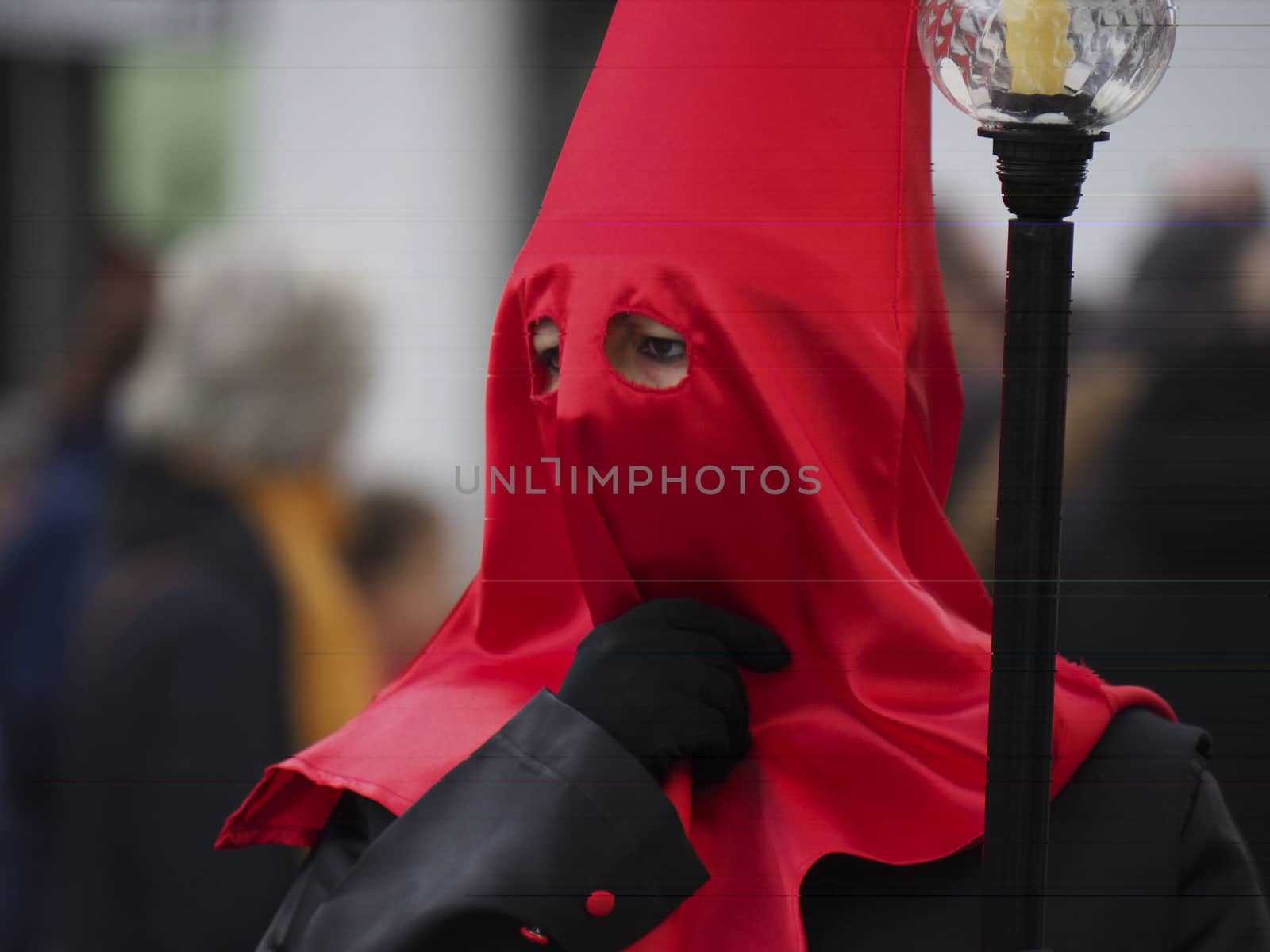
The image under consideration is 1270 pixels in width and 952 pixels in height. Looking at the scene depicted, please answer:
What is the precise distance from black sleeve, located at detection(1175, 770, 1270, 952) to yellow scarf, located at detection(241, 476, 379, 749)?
66cm

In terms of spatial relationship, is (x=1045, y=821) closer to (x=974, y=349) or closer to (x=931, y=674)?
(x=931, y=674)

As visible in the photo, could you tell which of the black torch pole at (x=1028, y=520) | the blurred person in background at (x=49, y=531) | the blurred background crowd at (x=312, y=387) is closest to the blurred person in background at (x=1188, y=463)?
the blurred background crowd at (x=312, y=387)

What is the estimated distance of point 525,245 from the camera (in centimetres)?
111

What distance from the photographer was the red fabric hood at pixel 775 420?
105cm

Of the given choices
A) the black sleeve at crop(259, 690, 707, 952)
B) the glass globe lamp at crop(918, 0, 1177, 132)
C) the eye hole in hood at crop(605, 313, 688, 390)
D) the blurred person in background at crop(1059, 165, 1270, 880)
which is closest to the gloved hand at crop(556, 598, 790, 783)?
the black sleeve at crop(259, 690, 707, 952)

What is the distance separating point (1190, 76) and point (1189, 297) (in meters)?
0.17

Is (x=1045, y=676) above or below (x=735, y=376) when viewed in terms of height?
below

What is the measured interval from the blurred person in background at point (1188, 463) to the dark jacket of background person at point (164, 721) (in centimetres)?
66

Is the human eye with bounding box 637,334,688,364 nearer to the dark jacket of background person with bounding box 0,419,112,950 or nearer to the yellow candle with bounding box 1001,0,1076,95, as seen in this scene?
the yellow candle with bounding box 1001,0,1076,95

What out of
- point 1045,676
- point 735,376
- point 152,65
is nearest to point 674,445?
point 735,376

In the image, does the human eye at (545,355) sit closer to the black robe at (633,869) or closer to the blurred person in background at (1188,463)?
the black robe at (633,869)

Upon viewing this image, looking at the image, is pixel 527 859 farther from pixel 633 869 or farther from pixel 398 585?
pixel 398 585

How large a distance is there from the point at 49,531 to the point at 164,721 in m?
0.18

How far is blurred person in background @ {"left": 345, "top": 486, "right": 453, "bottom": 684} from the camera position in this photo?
121 cm
